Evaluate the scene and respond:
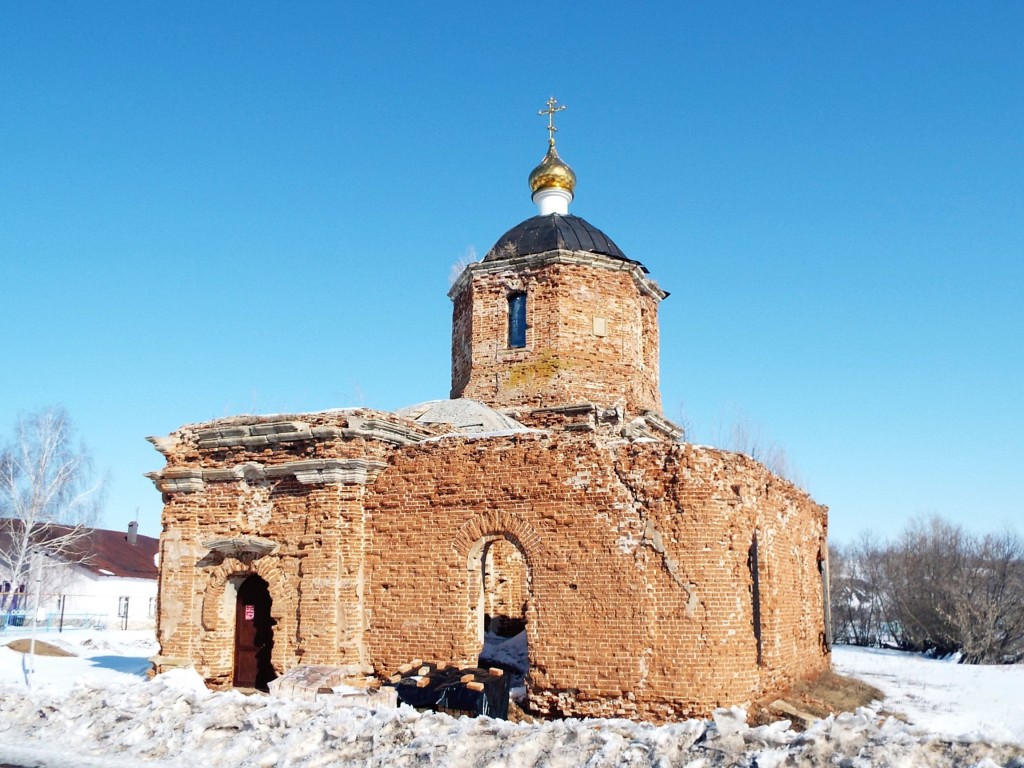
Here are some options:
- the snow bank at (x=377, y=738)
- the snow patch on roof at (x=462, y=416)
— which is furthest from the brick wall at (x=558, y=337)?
the snow bank at (x=377, y=738)

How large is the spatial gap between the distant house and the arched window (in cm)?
1708

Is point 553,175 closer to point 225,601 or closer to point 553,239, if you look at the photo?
point 553,239

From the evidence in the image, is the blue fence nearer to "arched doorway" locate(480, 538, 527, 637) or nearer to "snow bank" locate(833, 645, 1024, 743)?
"arched doorway" locate(480, 538, 527, 637)

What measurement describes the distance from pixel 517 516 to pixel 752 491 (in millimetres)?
2713

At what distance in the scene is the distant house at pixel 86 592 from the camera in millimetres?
27438

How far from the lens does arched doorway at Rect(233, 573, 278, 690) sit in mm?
11312

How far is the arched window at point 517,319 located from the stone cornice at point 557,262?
1.60 feet

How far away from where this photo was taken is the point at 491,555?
Result: 1284 cm

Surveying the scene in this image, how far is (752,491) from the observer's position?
10219 millimetres

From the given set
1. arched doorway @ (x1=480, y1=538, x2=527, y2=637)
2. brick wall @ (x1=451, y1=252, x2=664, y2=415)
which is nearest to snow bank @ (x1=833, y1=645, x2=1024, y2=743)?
arched doorway @ (x1=480, y1=538, x2=527, y2=637)

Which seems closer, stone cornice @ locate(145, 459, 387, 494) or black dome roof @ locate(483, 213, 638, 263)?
stone cornice @ locate(145, 459, 387, 494)

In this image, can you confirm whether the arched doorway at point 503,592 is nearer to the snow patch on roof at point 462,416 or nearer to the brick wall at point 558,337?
the snow patch on roof at point 462,416

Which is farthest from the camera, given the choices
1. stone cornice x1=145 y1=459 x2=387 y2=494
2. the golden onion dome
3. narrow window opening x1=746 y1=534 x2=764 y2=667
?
the golden onion dome

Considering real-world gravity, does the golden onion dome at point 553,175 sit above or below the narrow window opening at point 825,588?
above
